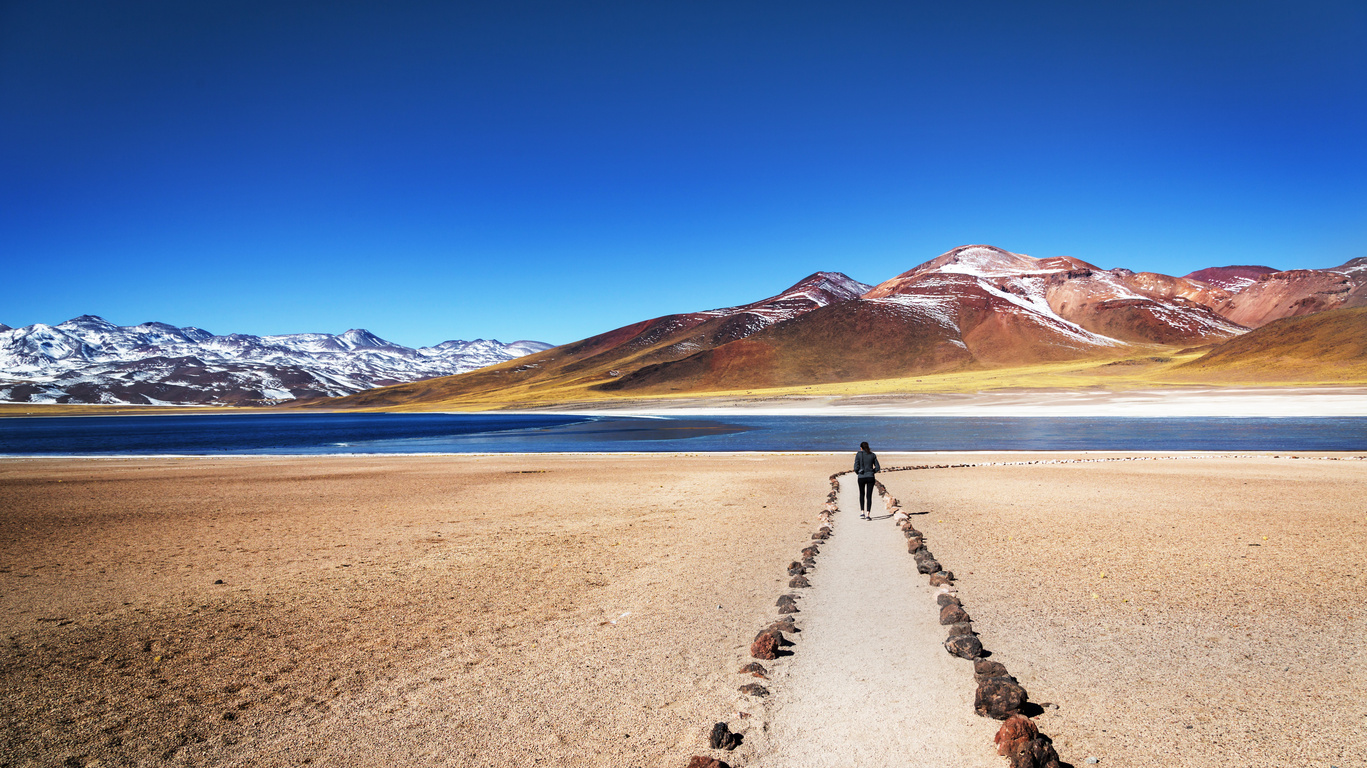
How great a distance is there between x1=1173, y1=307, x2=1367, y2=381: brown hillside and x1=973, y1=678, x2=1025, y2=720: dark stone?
4483 inches

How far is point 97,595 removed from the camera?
1033cm

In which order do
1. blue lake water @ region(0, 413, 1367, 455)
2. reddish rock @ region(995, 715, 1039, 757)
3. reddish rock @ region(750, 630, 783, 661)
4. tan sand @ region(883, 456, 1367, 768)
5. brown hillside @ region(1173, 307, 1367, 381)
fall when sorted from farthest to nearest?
brown hillside @ region(1173, 307, 1367, 381) → blue lake water @ region(0, 413, 1367, 455) → reddish rock @ region(750, 630, 783, 661) → tan sand @ region(883, 456, 1367, 768) → reddish rock @ region(995, 715, 1039, 757)

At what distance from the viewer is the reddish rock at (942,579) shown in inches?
403

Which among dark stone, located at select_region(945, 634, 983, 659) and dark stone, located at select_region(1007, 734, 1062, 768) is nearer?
dark stone, located at select_region(1007, 734, 1062, 768)

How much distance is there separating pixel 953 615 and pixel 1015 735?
3202 millimetres

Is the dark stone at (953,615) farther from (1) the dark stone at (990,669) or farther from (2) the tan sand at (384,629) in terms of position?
(2) the tan sand at (384,629)

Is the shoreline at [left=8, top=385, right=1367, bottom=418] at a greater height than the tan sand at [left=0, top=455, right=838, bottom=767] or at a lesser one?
greater

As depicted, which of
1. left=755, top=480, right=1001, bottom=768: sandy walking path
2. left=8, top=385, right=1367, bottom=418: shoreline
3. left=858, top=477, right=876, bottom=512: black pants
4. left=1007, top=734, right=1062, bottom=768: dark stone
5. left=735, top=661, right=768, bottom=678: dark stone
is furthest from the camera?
left=8, top=385, right=1367, bottom=418: shoreline

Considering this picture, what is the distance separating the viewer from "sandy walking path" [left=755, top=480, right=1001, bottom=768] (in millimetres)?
5547

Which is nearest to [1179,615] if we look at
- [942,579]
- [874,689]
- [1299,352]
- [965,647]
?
[942,579]

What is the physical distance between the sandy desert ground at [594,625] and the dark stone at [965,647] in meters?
0.31

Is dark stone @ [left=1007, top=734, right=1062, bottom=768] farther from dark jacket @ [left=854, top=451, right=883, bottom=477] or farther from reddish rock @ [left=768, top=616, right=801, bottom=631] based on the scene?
dark jacket @ [left=854, top=451, right=883, bottom=477]

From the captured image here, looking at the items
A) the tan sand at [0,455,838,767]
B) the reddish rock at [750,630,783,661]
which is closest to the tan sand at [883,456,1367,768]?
the reddish rock at [750,630,783,661]

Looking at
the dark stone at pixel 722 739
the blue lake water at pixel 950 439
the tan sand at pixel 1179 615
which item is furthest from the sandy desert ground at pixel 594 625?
the blue lake water at pixel 950 439
